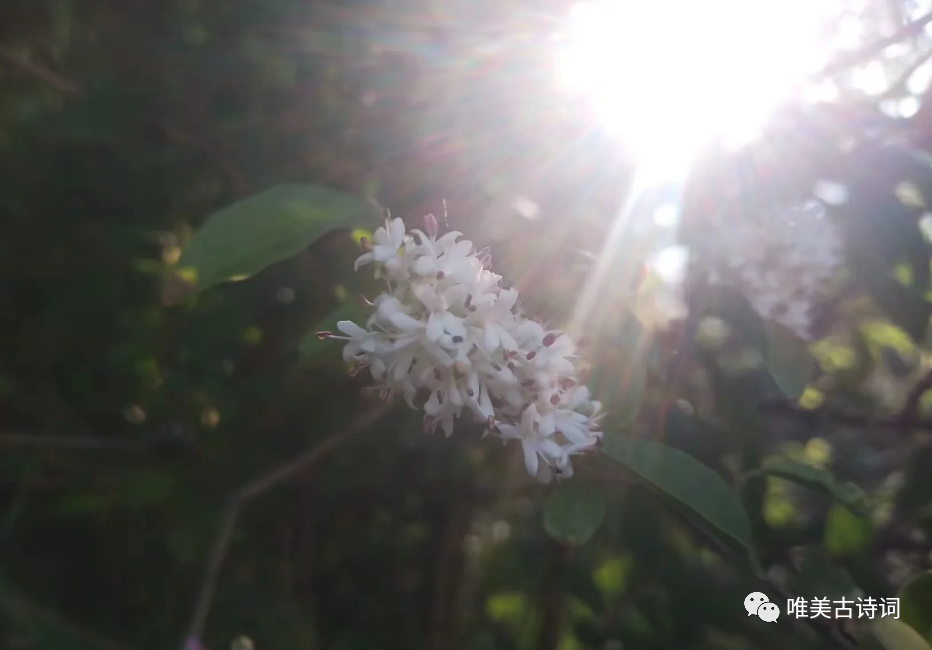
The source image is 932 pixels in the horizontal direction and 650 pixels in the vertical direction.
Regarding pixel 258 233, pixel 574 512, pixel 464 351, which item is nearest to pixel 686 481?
pixel 574 512

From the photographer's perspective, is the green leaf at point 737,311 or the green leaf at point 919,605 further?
the green leaf at point 737,311

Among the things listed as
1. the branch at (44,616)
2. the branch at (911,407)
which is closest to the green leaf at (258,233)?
the branch at (44,616)

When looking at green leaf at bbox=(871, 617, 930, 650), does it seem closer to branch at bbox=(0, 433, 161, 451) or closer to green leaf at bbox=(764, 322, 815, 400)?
green leaf at bbox=(764, 322, 815, 400)

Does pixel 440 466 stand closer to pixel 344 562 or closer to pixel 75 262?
pixel 344 562

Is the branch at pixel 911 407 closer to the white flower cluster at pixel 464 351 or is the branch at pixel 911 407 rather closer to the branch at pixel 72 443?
the white flower cluster at pixel 464 351

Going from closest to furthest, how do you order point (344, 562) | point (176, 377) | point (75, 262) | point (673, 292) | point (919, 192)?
point (919, 192)
point (673, 292)
point (176, 377)
point (75, 262)
point (344, 562)

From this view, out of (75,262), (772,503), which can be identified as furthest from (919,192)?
(75,262)
